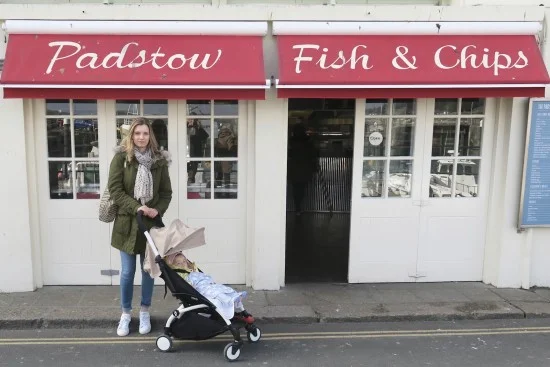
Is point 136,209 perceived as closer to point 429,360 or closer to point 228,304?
point 228,304

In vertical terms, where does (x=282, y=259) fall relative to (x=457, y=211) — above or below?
below

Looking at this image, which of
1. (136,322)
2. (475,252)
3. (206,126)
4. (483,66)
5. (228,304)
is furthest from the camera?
(475,252)

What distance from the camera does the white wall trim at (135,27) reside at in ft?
15.3

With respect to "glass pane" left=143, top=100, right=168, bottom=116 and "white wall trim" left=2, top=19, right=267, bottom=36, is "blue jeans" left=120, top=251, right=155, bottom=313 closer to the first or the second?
"glass pane" left=143, top=100, right=168, bottom=116

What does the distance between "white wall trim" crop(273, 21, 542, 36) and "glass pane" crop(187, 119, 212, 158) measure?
1303 millimetres

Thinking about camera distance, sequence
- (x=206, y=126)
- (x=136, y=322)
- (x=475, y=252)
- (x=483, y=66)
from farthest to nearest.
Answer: (x=475, y=252) < (x=206, y=126) < (x=483, y=66) < (x=136, y=322)

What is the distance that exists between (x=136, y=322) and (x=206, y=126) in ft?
7.28

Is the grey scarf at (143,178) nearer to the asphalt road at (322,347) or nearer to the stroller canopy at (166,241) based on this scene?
the stroller canopy at (166,241)

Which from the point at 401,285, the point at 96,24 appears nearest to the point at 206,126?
the point at 96,24

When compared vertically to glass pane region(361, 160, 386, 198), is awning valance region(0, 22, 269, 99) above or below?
above

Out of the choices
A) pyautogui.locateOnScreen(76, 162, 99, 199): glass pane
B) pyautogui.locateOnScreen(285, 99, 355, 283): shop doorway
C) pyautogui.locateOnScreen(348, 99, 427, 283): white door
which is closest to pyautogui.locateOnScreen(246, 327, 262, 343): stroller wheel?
pyautogui.locateOnScreen(348, 99, 427, 283): white door

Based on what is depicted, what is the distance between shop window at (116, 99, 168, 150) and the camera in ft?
17.0

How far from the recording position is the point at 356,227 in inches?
218

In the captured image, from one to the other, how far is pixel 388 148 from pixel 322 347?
247 centimetres
